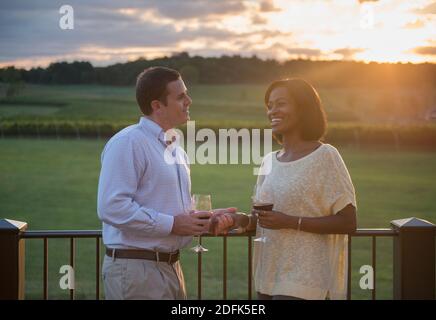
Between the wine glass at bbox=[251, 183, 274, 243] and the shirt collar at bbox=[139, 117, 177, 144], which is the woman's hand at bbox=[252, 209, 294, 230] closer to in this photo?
the wine glass at bbox=[251, 183, 274, 243]

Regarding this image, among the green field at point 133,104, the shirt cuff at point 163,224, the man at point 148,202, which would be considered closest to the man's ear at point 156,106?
the man at point 148,202

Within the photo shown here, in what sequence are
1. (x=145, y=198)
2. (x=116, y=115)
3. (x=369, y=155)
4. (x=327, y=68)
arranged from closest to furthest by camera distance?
(x=145, y=198) < (x=327, y=68) < (x=369, y=155) < (x=116, y=115)

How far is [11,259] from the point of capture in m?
3.07

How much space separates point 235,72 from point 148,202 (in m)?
29.6

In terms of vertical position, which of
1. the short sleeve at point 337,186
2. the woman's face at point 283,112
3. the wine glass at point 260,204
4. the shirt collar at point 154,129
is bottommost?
the wine glass at point 260,204

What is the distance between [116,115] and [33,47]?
7509 mm

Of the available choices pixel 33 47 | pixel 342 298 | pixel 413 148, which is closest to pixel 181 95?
pixel 342 298

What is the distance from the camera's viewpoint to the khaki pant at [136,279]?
237 cm

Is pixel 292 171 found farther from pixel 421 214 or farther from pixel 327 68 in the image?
pixel 327 68

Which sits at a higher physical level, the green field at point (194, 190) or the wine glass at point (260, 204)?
the wine glass at point (260, 204)

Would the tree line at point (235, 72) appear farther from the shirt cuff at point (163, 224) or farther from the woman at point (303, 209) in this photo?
the shirt cuff at point (163, 224)

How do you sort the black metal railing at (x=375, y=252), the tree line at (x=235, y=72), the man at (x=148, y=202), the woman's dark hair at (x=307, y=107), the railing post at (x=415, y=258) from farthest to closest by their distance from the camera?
the tree line at (x=235, y=72)
the railing post at (x=415, y=258)
the black metal railing at (x=375, y=252)
the woman's dark hair at (x=307, y=107)
the man at (x=148, y=202)

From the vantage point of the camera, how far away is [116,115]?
136 feet

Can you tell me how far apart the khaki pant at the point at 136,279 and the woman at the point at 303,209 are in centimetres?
39
